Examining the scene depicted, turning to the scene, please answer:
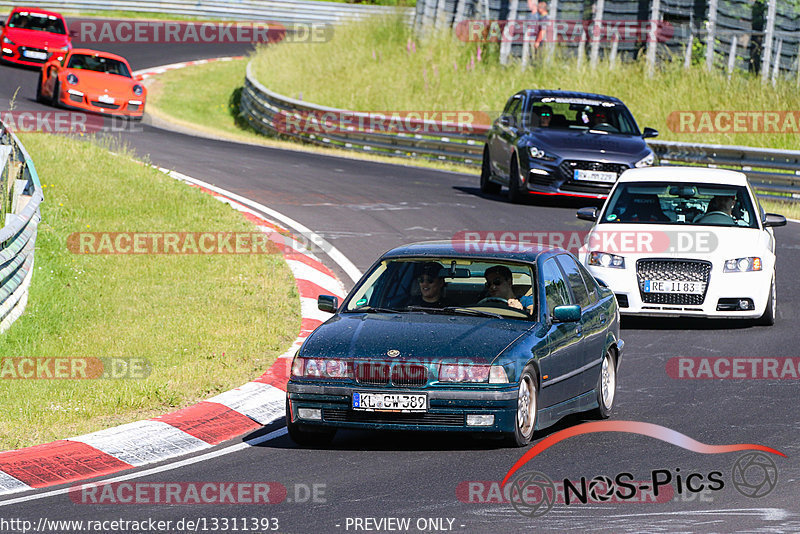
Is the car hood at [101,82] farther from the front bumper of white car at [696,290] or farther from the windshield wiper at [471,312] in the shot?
the windshield wiper at [471,312]

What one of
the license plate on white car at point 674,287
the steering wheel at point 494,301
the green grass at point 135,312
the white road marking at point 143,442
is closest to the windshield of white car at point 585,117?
the green grass at point 135,312

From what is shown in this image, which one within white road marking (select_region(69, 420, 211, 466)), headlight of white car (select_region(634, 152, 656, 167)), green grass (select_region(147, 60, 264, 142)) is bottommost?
green grass (select_region(147, 60, 264, 142))

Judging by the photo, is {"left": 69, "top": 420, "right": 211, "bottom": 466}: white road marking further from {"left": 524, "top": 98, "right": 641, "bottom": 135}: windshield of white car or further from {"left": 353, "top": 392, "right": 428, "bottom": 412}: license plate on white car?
{"left": 524, "top": 98, "right": 641, "bottom": 135}: windshield of white car

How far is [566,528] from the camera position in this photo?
6.54 metres

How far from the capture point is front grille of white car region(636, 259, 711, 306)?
1341 cm

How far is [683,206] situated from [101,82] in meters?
18.4

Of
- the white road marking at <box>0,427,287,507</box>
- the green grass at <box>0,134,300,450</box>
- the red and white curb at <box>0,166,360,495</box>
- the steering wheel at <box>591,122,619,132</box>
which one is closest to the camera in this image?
the white road marking at <box>0,427,287,507</box>

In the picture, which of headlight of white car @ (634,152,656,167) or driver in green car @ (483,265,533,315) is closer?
driver in green car @ (483,265,533,315)

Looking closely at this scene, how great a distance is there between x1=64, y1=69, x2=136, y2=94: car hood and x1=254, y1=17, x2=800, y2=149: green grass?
21.8 feet

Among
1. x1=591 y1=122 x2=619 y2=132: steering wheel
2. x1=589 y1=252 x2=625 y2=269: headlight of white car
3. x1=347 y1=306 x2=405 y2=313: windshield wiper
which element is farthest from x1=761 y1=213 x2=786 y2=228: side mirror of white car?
x1=591 y1=122 x2=619 y2=132: steering wheel

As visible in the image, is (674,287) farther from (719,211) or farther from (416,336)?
(416,336)

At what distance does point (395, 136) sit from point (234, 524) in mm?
22820

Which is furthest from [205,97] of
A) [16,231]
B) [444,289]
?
[444,289]

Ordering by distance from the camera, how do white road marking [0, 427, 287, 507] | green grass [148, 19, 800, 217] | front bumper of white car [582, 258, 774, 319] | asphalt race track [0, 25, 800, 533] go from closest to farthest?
asphalt race track [0, 25, 800, 533] → white road marking [0, 427, 287, 507] → front bumper of white car [582, 258, 774, 319] → green grass [148, 19, 800, 217]
